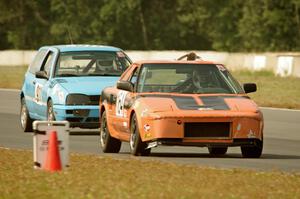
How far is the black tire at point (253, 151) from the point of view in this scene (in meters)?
16.0

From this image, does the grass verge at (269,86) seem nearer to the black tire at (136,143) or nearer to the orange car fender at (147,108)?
the black tire at (136,143)

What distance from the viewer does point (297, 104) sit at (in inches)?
1209

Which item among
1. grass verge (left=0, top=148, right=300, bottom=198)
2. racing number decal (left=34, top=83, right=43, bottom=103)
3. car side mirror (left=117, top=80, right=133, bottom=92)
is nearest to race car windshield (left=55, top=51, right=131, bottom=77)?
racing number decal (left=34, top=83, right=43, bottom=103)

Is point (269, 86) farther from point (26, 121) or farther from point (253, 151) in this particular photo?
point (253, 151)

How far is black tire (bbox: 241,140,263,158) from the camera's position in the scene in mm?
15991

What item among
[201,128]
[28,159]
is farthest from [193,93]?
[28,159]

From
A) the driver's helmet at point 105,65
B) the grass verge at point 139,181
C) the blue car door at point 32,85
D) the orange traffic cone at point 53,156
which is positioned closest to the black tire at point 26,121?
the blue car door at point 32,85

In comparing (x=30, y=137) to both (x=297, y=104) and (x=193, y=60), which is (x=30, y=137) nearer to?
(x=193, y=60)

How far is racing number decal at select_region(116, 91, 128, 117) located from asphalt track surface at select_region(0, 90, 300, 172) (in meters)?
0.59

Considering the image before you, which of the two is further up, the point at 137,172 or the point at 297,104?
the point at 137,172

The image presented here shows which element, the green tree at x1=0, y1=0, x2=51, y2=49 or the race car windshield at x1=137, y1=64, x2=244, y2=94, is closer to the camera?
the race car windshield at x1=137, y1=64, x2=244, y2=94

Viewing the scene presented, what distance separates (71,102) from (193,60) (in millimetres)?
3841

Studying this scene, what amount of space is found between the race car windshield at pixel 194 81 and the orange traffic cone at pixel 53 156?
156 inches

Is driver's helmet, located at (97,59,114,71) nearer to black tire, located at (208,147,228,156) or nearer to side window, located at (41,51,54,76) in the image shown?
side window, located at (41,51,54,76)
